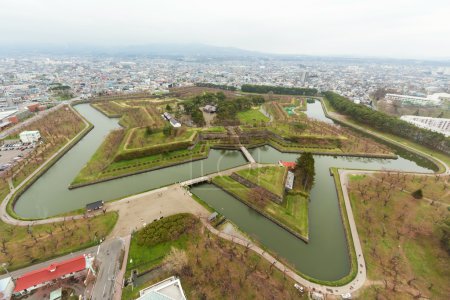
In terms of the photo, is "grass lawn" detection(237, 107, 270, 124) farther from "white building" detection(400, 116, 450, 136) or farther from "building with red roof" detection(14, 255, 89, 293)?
"building with red roof" detection(14, 255, 89, 293)

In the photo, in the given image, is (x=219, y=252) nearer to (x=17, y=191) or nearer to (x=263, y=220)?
(x=263, y=220)

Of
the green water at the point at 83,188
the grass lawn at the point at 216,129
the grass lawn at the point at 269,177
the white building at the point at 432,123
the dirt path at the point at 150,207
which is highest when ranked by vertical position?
the white building at the point at 432,123

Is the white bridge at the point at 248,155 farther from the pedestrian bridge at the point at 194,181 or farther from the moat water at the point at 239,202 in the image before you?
the pedestrian bridge at the point at 194,181

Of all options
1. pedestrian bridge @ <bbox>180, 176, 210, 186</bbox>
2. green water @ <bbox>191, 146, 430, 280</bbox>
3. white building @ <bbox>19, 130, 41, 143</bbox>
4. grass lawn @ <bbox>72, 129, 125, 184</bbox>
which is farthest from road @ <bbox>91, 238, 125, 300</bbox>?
white building @ <bbox>19, 130, 41, 143</bbox>

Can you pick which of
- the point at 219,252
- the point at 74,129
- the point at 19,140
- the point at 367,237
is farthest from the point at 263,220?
the point at 19,140

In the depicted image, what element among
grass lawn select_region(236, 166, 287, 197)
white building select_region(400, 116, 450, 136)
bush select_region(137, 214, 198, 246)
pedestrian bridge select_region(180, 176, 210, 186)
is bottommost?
pedestrian bridge select_region(180, 176, 210, 186)

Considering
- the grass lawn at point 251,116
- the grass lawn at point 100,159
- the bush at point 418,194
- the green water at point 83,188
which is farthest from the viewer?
the grass lawn at point 251,116

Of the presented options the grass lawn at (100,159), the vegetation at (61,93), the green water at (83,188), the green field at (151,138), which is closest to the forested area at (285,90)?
the green field at (151,138)
